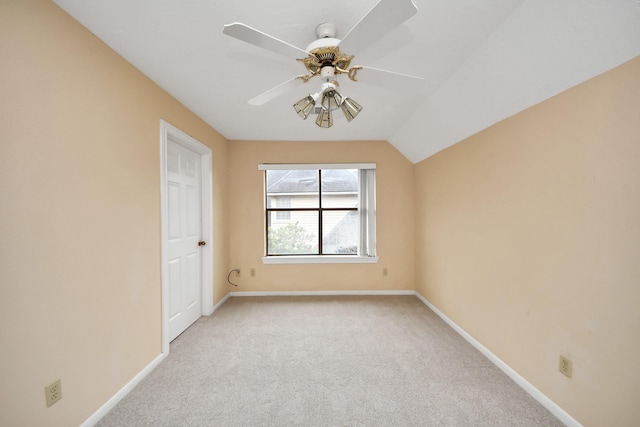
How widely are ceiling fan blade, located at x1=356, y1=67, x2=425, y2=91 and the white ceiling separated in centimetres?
29

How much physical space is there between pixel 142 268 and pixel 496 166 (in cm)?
296

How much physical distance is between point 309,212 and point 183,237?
187cm

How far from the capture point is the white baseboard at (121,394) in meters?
1.56

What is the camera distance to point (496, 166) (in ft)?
7.06

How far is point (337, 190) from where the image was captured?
417 centimetres

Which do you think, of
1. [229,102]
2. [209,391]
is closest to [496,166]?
[229,102]

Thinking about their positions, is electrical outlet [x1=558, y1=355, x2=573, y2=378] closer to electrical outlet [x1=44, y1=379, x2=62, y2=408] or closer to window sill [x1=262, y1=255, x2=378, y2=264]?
window sill [x1=262, y1=255, x2=378, y2=264]

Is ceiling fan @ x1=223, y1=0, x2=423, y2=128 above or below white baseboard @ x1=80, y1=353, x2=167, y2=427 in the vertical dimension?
above

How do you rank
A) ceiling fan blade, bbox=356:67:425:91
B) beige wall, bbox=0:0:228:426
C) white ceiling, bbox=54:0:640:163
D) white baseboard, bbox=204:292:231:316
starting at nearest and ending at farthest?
1. beige wall, bbox=0:0:228:426
2. white ceiling, bbox=54:0:640:163
3. ceiling fan blade, bbox=356:67:425:91
4. white baseboard, bbox=204:292:231:316

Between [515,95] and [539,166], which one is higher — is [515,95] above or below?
above

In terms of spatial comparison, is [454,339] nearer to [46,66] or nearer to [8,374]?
[8,374]

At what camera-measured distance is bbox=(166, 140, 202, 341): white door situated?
8.64 ft

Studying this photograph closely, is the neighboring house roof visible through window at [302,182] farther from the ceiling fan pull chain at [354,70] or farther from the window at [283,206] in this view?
the ceiling fan pull chain at [354,70]

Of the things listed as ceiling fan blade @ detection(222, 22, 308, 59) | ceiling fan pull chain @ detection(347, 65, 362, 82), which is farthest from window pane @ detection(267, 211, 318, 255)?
ceiling fan blade @ detection(222, 22, 308, 59)
